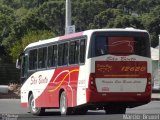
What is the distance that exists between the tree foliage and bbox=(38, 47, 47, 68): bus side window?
3878 centimetres

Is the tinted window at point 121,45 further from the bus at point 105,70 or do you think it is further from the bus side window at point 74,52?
the bus side window at point 74,52

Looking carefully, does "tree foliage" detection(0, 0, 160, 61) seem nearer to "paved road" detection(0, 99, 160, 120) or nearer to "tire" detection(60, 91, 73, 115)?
"paved road" detection(0, 99, 160, 120)

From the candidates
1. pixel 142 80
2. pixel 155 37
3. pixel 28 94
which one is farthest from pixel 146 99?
pixel 155 37

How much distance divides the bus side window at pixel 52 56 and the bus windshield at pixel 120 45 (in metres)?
2.97

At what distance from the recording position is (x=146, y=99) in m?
19.6

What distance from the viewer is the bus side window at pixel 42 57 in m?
22.6

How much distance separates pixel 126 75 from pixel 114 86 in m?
0.58

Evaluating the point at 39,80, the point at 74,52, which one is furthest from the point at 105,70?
the point at 39,80

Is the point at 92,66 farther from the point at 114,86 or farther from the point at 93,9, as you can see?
the point at 93,9

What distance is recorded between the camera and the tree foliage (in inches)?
2977

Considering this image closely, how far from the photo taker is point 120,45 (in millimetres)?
19422

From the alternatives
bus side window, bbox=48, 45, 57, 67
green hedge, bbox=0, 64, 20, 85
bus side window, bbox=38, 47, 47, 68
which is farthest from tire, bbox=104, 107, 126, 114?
green hedge, bbox=0, 64, 20, 85

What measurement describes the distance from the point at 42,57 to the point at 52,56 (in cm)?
107

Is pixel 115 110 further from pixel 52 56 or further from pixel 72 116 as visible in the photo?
pixel 52 56
